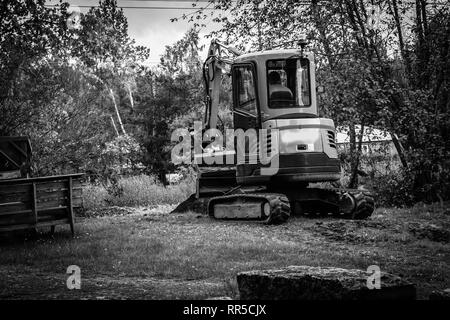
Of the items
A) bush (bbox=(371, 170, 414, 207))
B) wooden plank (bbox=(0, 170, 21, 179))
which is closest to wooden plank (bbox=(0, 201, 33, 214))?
wooden plank (bbox=(0, 170, 21, 179))

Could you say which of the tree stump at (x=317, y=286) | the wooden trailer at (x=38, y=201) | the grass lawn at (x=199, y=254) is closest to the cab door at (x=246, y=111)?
the grass lawn at (x=199, y=254)

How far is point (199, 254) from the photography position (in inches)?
328

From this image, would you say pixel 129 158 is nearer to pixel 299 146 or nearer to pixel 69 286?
pixel 299 146

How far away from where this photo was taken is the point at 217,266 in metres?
7.48

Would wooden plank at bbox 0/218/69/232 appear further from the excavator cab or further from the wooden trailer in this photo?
the excavator cab

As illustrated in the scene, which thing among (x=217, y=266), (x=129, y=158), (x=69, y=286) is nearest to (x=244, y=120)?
(x=217, y=266)

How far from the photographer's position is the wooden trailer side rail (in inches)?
387

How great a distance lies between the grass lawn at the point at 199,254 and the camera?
6.34 metres

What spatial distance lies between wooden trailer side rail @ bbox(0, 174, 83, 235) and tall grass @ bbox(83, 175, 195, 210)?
7.99 m

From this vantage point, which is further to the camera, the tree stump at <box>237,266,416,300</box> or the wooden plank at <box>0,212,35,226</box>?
the wooden plank at <box>0,212,35,226</box>

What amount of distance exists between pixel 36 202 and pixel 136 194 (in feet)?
34.4

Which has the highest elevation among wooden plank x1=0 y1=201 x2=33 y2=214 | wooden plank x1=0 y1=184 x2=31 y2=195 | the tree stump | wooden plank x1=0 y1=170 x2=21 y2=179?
wooden plank x1=0 y1=170 x2=21 y2=179

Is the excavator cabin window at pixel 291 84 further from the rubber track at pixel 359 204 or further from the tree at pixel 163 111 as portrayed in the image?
the tree at pixel 163 111

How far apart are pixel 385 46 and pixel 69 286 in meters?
13.6
